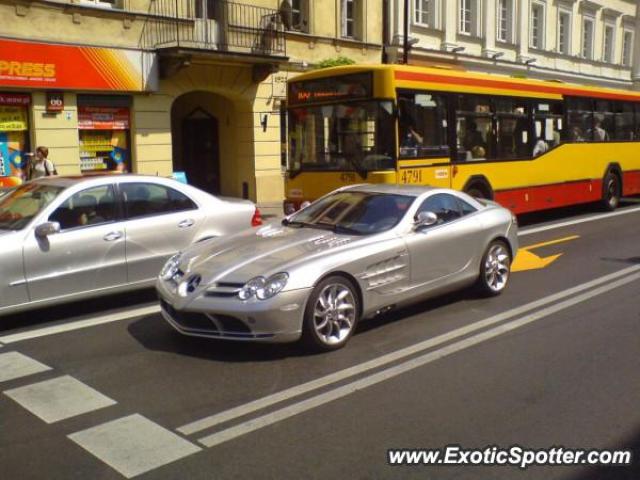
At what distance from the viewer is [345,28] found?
2391 centimetres

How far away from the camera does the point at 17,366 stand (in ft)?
19.5

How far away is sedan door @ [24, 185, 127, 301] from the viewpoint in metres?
7.20

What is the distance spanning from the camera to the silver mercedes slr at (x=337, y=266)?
5906 millimetres

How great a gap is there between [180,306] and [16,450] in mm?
1997

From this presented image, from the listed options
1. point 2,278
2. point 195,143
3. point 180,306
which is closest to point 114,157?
point 195,143

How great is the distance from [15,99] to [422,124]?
927 centimetres

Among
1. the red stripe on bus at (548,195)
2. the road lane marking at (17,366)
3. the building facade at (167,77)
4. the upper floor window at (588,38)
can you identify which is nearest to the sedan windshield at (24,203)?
the road lane marking at (17,366)

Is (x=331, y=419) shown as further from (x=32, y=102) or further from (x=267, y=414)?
(x=32, y=102)

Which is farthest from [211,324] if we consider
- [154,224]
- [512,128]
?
[512,128]

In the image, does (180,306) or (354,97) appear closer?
(180,306)

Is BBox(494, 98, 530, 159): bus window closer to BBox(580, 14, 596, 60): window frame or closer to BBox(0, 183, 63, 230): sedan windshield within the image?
BBox(0, 183, 63, 230): sedan windshield

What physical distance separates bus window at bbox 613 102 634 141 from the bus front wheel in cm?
96

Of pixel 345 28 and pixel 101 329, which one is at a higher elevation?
pixel 345 28

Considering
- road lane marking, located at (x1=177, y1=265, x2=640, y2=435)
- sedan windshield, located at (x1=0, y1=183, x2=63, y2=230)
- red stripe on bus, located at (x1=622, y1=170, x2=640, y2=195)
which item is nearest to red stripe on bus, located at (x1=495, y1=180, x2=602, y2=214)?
red stripe on bus, located at (x1=622, y1=170, x2=640, y2=195)
